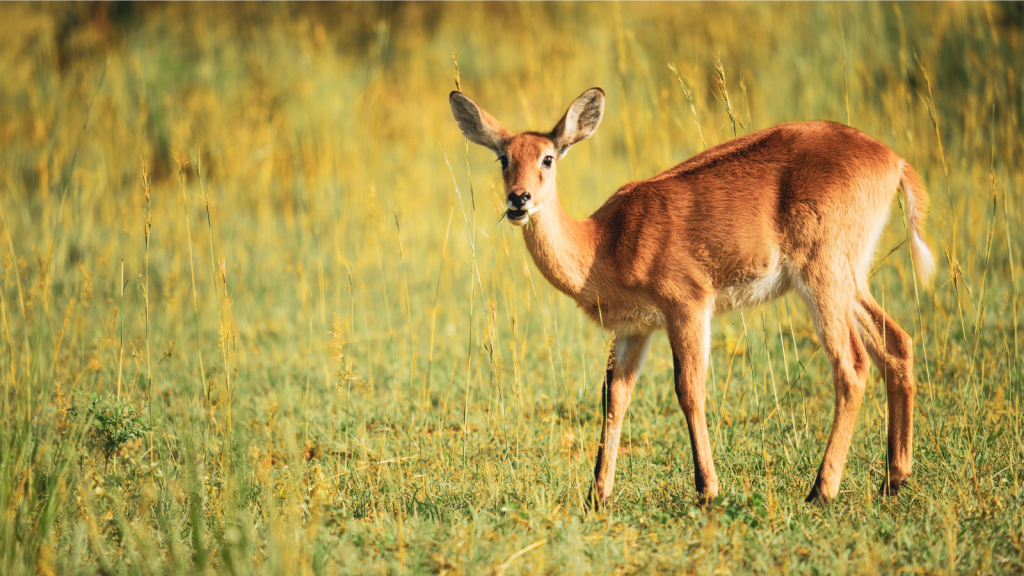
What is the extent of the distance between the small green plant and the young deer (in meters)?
1.91

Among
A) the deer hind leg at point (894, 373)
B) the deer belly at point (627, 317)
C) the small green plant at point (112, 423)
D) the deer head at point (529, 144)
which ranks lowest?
the deer hind leg at point (894, 373)

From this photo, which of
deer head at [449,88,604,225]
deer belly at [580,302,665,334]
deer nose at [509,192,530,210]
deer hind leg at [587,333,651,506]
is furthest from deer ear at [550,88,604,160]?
deer hind leg at [587,333,651,506]

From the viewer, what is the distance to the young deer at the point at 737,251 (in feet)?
10.8

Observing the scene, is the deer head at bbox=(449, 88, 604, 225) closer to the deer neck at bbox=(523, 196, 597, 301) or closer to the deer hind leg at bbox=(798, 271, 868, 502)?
the deer neck at bbox=(523, 196, 597, 301)

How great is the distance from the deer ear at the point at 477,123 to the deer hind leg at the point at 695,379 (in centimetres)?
123

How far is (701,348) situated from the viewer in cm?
330

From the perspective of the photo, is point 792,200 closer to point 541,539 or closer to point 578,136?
point 578,136

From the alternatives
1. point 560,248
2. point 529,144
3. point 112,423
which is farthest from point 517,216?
point 112,423

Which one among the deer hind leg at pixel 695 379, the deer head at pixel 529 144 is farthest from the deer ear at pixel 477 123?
the deer hind leg at pixel 695 379

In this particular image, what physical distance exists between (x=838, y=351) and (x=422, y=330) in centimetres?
318

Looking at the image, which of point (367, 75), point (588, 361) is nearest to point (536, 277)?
point (588, 361)

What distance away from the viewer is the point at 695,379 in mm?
3270

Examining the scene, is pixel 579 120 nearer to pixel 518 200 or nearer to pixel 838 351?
pixel 518 200

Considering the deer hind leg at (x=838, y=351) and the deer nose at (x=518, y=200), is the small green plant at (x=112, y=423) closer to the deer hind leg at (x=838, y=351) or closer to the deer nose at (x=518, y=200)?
the deer nose at (x=518, y=200)
